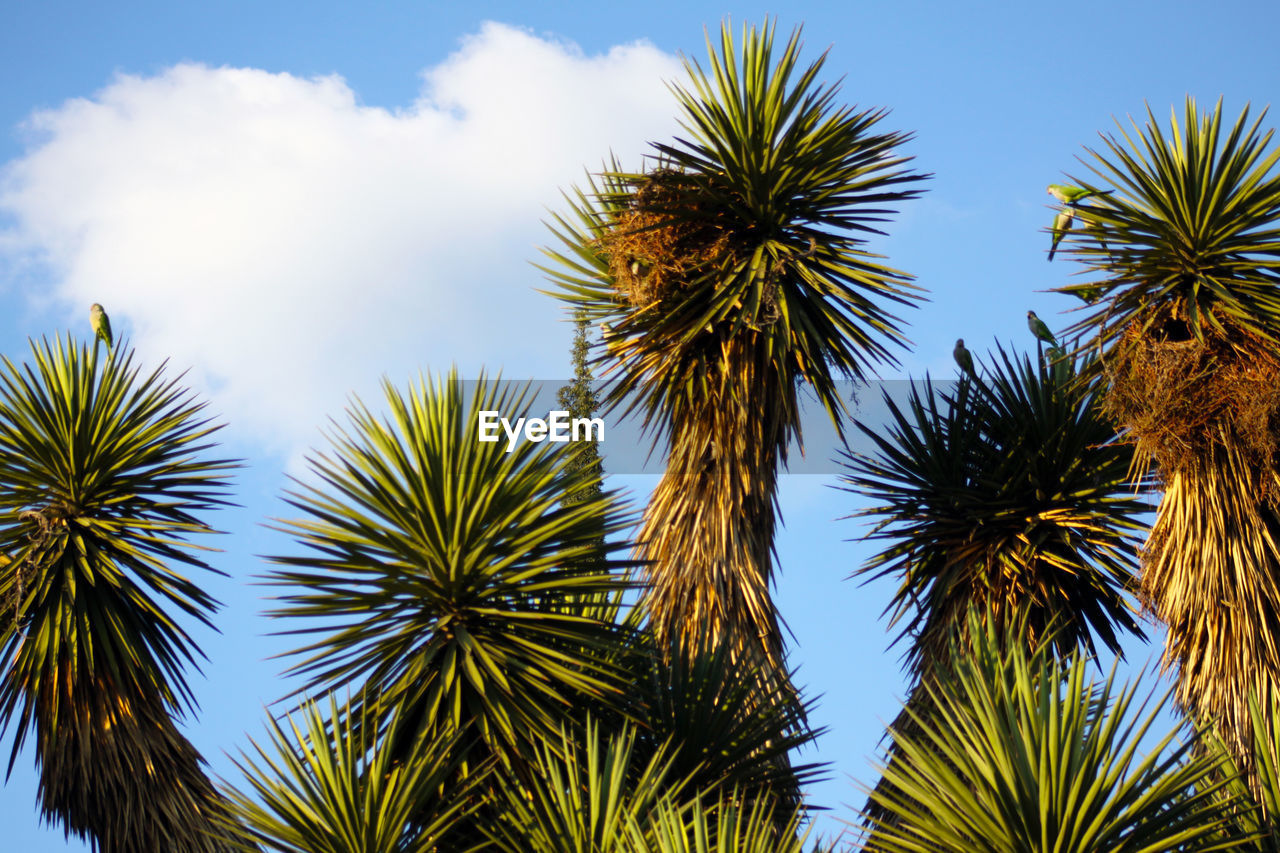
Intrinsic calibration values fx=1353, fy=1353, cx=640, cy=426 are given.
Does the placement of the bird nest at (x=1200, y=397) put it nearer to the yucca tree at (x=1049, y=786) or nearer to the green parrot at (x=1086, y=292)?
the green parrot at (x=1086, y=292)

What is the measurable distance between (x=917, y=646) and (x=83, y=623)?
6206 mm

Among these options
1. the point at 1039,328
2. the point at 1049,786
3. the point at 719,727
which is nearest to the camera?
the point at 1049,786

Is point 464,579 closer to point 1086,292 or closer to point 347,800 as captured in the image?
point 347,800

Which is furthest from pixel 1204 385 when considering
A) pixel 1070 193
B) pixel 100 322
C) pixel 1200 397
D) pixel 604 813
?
pixel 100 322

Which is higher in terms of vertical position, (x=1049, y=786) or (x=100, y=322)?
(x=100, y=322)

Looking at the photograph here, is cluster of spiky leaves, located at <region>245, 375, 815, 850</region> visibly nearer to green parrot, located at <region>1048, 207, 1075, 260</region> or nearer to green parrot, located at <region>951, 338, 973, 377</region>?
green parrot, located at <region>1048, 207, 1075, 260</region>

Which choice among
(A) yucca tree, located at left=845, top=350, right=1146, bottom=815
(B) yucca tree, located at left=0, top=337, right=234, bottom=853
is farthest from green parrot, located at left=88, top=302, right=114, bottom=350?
(A) yucca tree, located at left=845, top=350, right=1146, bottom=815

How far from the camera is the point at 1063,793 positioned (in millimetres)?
6062

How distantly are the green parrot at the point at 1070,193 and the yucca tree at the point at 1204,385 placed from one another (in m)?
0.08

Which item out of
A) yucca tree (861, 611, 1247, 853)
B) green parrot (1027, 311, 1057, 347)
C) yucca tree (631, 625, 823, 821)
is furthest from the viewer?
green parrot (1027, 311, 1057, 347)

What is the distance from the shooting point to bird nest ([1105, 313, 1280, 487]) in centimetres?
845

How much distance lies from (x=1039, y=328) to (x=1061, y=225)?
2.56m

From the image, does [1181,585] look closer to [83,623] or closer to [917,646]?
[917,646]

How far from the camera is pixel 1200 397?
870 cm
